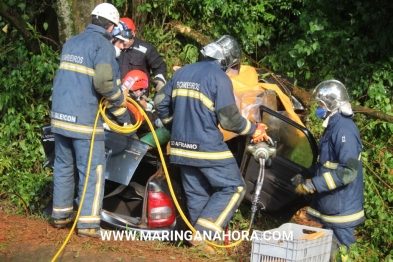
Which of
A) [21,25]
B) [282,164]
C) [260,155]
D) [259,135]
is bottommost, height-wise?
[282,164]

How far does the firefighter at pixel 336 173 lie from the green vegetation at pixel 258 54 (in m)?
1.75

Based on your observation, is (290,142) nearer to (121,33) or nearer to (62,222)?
(121,33)

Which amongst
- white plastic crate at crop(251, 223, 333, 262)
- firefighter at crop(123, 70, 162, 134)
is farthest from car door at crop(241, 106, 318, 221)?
firefighter at crop(123, 70, 162, 134)

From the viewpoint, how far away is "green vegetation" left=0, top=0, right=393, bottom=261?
309 inches

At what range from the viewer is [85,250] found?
5254mm

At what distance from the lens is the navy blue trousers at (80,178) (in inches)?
221

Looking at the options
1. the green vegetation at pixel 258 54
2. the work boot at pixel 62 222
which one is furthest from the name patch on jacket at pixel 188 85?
the green vegetation at pixel 258 54

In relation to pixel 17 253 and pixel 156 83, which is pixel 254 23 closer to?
pixel 156 83

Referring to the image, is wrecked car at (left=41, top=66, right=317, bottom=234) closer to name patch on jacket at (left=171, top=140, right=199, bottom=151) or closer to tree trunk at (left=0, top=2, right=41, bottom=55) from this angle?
name patch on jacket at (left=171, top=140, right=199, bottom=151)

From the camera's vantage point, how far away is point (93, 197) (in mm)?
5625

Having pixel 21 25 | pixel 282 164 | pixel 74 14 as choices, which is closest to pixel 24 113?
pixel 21 25

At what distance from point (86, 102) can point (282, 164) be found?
6.08 feet

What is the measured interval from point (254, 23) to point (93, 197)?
4.36 m

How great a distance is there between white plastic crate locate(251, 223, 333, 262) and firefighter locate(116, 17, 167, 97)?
329 centimetres
